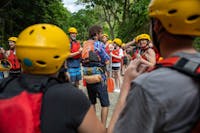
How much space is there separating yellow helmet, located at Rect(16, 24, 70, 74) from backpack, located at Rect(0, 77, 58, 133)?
0.49 ft

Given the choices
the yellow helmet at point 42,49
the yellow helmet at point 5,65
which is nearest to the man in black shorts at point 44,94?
the yellow helmet at point 42,49

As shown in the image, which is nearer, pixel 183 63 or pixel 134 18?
pixel 183 63

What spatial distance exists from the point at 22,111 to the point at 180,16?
3.58 feet

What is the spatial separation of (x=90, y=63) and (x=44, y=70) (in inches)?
181

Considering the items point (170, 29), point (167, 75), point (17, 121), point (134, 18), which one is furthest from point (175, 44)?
point (134, 18)

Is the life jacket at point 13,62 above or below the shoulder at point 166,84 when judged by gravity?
below

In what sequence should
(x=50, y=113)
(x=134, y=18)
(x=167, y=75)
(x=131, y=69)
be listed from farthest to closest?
(x=134, y=18), (x=50, y=113), (x=131, y=69), (x=167, y=75)

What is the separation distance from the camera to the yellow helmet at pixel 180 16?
6.54 ft

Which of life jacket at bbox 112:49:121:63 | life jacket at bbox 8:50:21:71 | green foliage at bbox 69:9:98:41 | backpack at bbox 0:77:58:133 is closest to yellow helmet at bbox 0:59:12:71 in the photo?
life jacket at bbox 8:50:21:71

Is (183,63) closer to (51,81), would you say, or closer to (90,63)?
(51,81)

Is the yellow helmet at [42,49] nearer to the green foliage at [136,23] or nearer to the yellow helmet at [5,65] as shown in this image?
the yellow helmet at [5,65]

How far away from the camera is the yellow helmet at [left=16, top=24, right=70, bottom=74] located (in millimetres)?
2699

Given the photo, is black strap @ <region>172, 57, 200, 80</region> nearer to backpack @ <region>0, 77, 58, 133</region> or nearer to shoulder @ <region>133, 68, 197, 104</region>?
shoulder @ <region>133, 68, 197, 104</region>

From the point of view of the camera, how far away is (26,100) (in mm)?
2580
